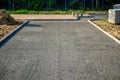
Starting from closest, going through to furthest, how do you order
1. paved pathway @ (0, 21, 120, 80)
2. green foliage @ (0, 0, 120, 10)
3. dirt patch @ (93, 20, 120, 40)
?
paved pathway @ (0, 21, 120, 80) < dirt patch @ (93, 20, 120, 40) < green foliage @ (0, 0, 120, 10)

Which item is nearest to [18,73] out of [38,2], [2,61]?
[2,61]

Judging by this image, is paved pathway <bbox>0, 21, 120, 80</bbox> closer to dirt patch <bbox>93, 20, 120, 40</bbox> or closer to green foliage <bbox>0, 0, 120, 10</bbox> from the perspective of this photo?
dirt patch <bbox>93, 20, 120, 40</bbox>

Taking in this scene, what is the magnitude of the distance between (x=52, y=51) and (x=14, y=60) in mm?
1949

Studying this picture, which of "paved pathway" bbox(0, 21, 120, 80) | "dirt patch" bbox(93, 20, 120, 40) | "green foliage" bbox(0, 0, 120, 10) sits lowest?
"paved pathway" bbox(0, 21, 120, 80)

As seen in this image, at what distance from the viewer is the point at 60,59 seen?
34.6 feet

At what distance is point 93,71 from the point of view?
896 cm

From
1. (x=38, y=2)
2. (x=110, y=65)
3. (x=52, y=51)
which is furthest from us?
(x=38, y=2)

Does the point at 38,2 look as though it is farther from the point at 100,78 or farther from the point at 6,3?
the point at 100,78

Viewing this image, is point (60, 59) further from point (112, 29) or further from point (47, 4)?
point (47, 4)

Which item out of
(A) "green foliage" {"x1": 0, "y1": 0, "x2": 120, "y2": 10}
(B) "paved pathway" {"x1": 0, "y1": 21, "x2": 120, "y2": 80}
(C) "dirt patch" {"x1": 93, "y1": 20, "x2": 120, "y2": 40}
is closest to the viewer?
(B) "paved pathway" {"x1": 0, "y1": 21, "x2": 120, "y2": 80}

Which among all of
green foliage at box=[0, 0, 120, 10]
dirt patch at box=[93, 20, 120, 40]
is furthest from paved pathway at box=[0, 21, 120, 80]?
green foliage at box=[0, 0, 120, 10]

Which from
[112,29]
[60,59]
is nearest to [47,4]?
[112,29]

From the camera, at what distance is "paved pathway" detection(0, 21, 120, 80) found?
8578 millimetres

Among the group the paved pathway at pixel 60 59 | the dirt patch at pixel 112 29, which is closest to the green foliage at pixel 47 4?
the dirt patch at pixel 112 29
